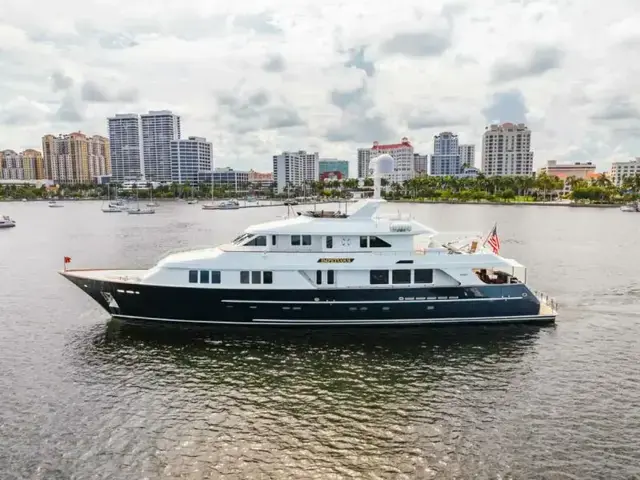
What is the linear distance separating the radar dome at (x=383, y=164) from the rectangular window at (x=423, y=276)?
634 centimetres

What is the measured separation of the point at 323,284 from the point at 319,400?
7814 millimetres

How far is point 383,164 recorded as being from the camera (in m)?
27.5

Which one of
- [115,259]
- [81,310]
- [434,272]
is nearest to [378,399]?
[434,272]

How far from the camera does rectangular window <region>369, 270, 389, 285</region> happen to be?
24578 millimetres

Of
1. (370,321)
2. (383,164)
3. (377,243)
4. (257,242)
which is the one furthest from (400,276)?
A: (257,242)

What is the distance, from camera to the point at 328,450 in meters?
14.6

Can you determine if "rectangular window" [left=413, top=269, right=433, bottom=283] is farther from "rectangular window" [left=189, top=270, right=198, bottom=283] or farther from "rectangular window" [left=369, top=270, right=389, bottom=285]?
"rectangular window" [left=189, top=270, right=198, bottom=283]

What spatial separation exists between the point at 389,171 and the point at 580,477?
17.8 meters

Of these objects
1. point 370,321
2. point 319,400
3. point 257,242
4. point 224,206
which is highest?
point 257,242

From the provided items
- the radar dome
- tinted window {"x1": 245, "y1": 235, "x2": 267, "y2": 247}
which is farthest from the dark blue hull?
the radar dome

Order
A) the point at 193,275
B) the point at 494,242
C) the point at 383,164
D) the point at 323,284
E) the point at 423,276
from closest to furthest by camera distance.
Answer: the point at 193,275 < the point at 323,284 < the point at 423,276 < the point at 494,242 < the point at 383,164

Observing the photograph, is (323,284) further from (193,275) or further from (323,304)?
(193,275)

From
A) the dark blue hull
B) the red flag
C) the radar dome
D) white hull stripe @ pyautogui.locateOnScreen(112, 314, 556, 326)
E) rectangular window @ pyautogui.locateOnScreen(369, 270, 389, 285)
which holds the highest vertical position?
the radar dome

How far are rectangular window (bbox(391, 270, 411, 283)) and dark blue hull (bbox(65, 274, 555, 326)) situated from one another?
Result: 0.58 m
